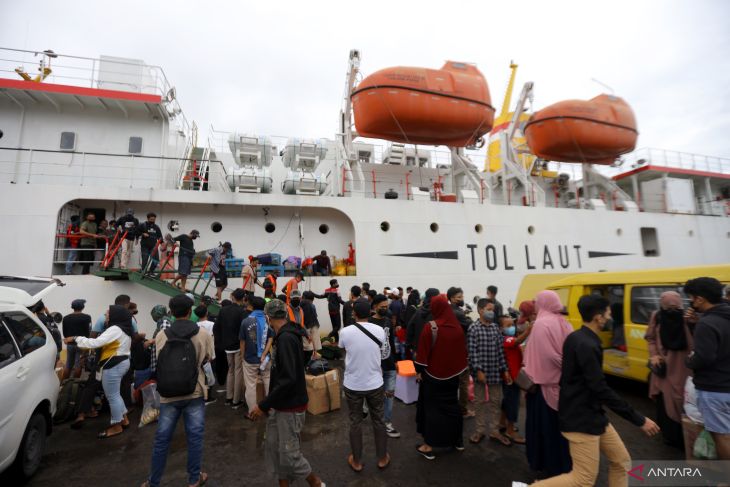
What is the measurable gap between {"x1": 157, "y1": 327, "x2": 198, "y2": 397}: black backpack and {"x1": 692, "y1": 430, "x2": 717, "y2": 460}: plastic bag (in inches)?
161

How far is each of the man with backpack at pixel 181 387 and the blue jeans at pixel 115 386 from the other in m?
1.60

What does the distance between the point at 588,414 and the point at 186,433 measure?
122 inches

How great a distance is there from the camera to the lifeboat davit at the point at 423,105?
400 inches

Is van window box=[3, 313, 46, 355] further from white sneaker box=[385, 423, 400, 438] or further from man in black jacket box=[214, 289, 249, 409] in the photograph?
white sneaker box=[385, 423, 400, 438]

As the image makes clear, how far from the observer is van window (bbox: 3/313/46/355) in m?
3.25

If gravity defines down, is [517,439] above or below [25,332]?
below

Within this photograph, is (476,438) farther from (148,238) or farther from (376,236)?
(148,238)

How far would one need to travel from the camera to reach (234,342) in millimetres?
5086

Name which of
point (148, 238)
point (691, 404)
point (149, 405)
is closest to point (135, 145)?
point (148, 238)

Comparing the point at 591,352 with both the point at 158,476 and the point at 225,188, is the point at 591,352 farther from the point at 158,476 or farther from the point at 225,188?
the point at 225,188

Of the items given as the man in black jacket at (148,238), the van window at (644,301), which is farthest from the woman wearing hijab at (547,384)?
the man in black jacket at (148,238)

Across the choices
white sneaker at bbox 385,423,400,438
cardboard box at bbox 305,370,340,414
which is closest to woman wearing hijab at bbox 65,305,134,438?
cardboard box at bbox 305,370,340,414

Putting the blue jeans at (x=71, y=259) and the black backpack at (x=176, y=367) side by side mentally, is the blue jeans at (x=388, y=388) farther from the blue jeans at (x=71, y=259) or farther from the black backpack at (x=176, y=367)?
the blue jeans at (x=71, y=259)

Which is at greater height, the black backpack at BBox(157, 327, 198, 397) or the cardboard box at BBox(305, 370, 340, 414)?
the black backpack at BBox(157, 327, 198, 397)
